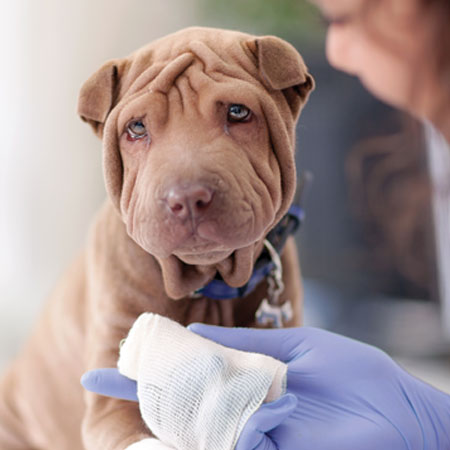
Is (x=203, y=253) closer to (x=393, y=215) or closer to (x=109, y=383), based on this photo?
(x=109, y=383)

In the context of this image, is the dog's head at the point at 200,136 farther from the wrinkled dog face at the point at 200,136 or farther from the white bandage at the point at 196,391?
the white bandage at the point at 196,391

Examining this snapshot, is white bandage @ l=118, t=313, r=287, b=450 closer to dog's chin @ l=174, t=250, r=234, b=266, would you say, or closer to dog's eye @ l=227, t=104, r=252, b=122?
dog's chin @ l=174, t=250, r=234, b=266

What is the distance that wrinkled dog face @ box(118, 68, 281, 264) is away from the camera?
67cm

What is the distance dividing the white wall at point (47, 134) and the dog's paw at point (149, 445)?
0.89 m

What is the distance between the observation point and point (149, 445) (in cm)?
69

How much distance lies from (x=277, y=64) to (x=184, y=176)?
0.22 metres

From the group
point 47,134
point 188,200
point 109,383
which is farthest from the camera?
point 47,134

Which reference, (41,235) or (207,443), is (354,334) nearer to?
(41,235)

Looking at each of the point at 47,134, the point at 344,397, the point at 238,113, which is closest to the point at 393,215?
the point at 47,134

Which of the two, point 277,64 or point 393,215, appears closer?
point 277,64

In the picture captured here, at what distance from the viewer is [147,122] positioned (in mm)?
721

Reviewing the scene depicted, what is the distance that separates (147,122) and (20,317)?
1.02 m

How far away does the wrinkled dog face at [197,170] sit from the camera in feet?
2.19

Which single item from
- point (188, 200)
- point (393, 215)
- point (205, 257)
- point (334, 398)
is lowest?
point (393, 215)
